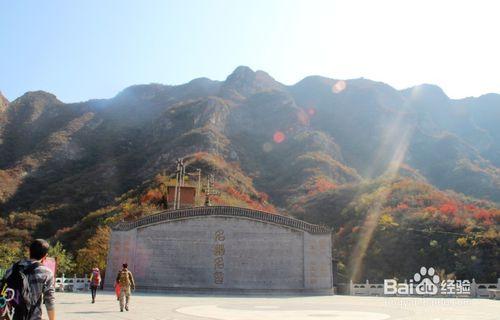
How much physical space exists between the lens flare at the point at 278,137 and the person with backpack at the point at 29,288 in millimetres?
112752

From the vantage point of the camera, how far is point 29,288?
5344 mm

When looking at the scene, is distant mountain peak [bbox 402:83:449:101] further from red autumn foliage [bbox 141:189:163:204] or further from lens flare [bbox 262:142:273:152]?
red autumn foliage [bbox 141:189:163:204]

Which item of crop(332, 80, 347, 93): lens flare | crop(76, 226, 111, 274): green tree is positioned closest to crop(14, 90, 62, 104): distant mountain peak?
crop(332, 80, 347, 93): lens flare

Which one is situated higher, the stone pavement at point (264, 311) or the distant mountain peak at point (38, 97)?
the distant mountain peak at point (38, 97)

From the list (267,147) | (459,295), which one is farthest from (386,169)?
(459,295)

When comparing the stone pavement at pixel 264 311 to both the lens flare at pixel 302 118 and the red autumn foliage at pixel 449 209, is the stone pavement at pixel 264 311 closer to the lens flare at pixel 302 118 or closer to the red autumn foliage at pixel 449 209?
the red autumn foliage at pixel 449 209

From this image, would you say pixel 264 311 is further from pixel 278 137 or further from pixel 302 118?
pixel 302 118

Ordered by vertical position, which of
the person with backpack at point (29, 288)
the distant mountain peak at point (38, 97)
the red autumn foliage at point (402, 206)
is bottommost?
the person with backpack at point (29, 288)

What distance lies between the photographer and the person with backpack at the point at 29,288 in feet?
17.1

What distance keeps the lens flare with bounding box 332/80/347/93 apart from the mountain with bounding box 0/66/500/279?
150 cm

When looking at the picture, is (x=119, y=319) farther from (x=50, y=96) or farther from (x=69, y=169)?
(x=50, y=96)

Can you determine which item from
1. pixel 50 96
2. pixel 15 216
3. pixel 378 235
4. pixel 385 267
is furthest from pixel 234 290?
pixel 50 96

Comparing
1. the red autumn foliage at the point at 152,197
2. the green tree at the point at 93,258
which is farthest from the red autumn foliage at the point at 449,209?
the green tree at the point at 93,258

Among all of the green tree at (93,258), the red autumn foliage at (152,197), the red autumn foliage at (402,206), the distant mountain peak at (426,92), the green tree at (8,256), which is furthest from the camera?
the distant mountain peak at (426,92)
